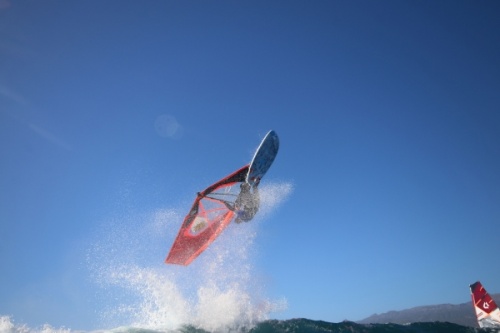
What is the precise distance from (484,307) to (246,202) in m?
20.3

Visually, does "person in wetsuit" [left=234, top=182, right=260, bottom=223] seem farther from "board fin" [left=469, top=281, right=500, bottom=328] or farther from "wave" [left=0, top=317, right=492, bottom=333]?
"board fin" [left=469, top=281, right=500, bottom=328]

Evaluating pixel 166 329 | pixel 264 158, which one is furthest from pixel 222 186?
pixel 166 329

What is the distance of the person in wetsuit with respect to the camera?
1859cm

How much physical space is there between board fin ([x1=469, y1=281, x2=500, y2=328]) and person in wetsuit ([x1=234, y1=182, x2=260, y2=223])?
733 inches

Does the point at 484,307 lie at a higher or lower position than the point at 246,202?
lower

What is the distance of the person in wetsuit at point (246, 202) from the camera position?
61.0ft

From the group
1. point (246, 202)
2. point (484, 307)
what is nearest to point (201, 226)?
point (246, 202)

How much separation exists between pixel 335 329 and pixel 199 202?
1295cm

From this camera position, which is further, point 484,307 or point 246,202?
point 484,307

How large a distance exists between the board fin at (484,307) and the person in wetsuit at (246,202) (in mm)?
18613

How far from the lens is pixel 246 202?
18.7 metres

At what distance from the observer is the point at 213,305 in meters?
17.5

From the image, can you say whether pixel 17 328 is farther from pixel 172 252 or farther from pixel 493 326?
pixel 493 326

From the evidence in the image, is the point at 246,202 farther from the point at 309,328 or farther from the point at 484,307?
the point at 484,307
